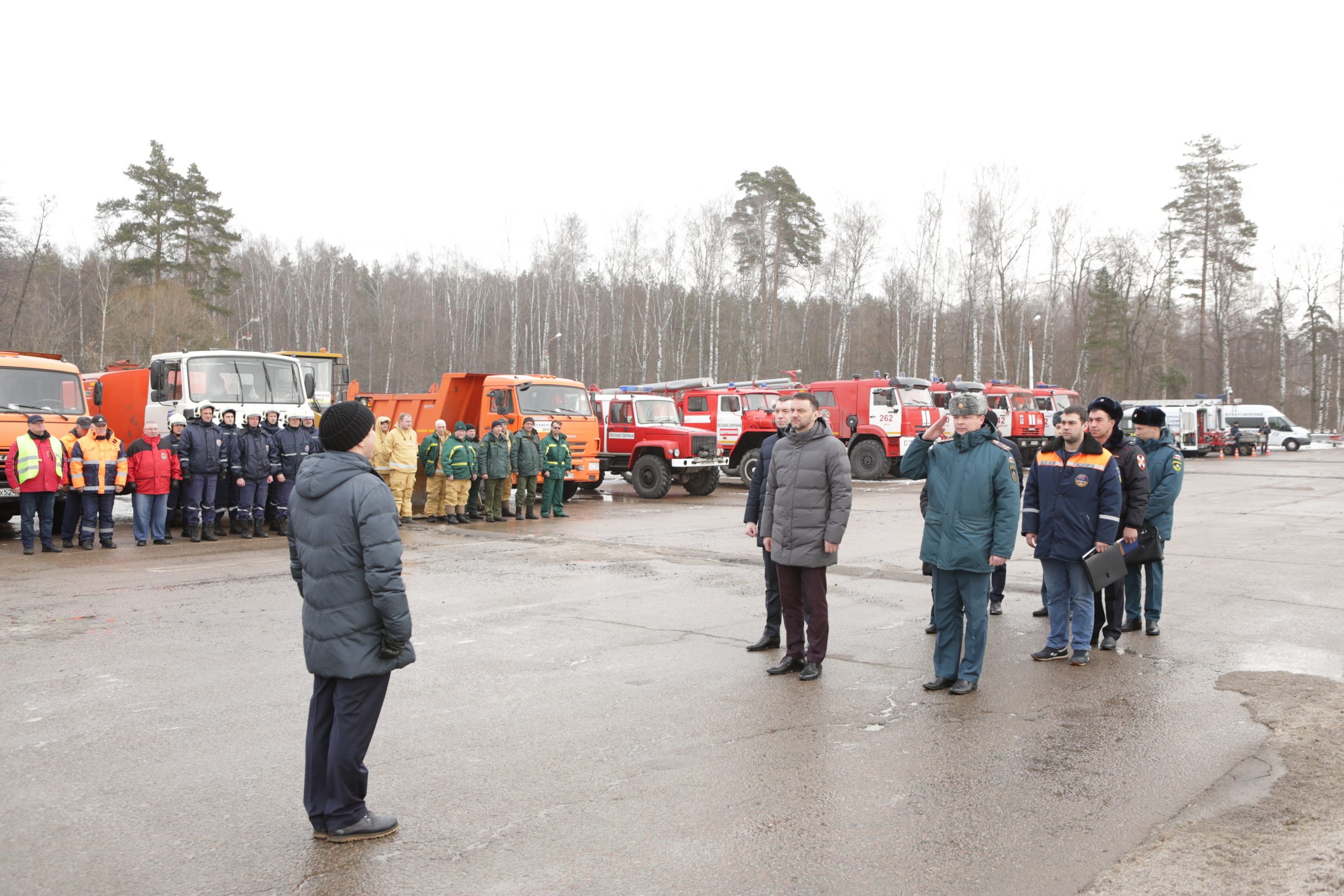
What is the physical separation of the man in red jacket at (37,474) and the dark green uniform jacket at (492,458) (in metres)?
6.23

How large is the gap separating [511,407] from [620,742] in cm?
1461

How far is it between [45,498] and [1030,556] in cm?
1277

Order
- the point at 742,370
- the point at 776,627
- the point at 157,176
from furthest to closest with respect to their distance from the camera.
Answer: the point at 742,370
the point at 157,176
the point at 776,627

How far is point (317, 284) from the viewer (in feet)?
225

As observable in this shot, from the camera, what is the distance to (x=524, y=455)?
1741 cm

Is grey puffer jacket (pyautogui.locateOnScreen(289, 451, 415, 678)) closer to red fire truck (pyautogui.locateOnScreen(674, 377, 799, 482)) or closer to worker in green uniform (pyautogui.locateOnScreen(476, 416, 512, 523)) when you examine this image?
worker in green uniform (pyautogui.locateOnScreen(476, 416, 512, 523))

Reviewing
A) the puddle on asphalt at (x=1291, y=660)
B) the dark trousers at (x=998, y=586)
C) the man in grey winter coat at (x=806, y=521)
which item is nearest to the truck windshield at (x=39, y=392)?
the man in grey winter coat at (x=806, y=521)

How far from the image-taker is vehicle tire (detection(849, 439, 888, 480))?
2698cm

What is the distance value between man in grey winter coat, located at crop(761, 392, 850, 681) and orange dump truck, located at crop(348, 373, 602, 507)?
12.6 m

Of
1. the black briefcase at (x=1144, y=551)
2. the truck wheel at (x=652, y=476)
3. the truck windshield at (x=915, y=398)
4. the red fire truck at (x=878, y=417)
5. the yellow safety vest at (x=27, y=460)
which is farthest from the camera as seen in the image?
the truck windshield at (x=915, y=398)

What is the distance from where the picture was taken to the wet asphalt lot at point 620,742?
12.4 ft

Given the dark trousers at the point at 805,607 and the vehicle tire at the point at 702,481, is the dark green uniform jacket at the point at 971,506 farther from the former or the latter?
the vehicle tire at the point at 702,481

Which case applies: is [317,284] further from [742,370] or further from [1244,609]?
[1244,609]

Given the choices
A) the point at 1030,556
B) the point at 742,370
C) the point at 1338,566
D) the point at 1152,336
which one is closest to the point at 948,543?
the point at 1030,556
